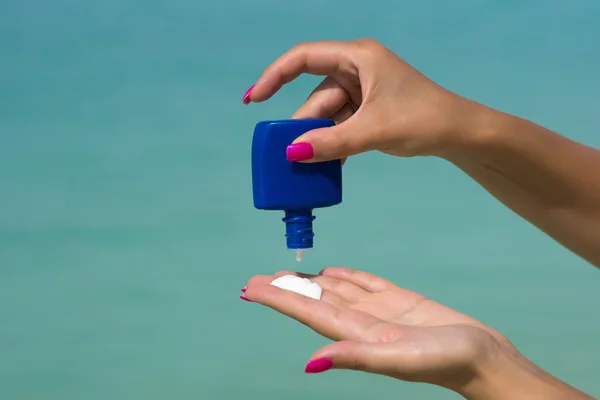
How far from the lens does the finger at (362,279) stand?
2473 mm

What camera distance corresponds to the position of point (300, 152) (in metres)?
2.22

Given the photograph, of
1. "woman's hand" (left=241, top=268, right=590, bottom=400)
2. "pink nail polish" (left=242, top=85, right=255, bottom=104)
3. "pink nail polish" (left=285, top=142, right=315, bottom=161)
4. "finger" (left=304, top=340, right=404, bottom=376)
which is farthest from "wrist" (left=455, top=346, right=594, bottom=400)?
"pink nail polish" (left=242, top=85, right=255, bottom=104)

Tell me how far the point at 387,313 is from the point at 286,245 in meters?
0.38

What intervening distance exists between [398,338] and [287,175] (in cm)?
64

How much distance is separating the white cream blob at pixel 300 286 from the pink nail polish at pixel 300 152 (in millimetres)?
407

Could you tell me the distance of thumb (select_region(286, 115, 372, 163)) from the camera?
2145mm

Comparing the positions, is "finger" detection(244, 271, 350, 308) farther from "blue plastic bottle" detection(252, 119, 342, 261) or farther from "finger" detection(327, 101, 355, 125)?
"finger" detection(327, 101, 355, 125)

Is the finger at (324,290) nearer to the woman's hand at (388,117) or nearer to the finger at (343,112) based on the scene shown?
the woman's hand at (388,117)

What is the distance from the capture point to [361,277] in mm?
2514

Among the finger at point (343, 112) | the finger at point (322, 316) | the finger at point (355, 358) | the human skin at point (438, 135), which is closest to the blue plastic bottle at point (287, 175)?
the human skin at point (438, 135)

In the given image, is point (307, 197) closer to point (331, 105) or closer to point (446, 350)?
point (331, 105)

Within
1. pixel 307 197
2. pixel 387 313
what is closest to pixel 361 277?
pixel 387 313

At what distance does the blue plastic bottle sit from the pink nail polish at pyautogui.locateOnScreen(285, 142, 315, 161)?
98mm

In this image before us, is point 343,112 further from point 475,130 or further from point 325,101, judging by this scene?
point 475,130
